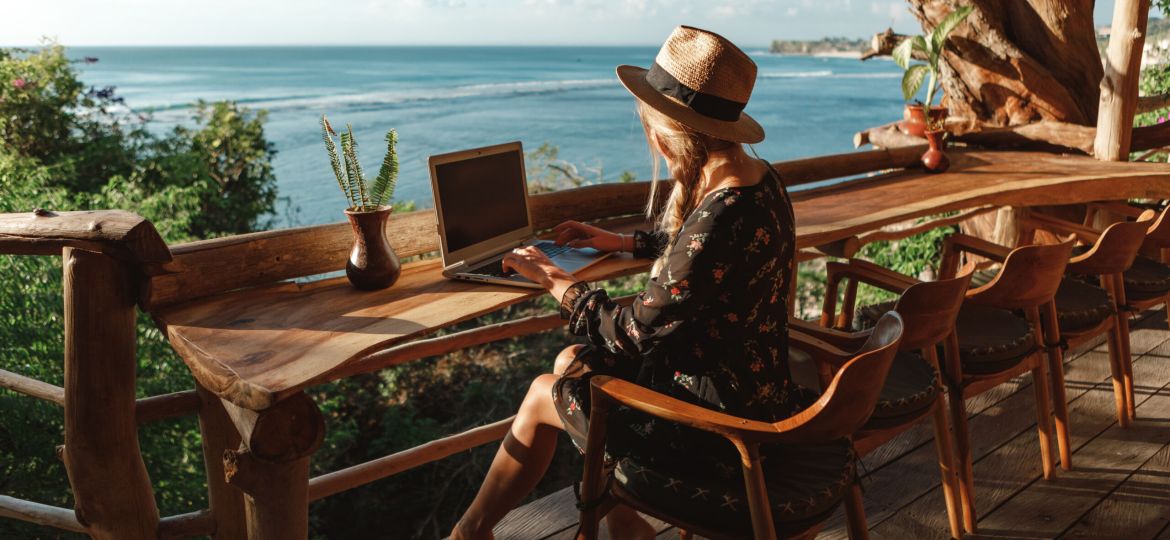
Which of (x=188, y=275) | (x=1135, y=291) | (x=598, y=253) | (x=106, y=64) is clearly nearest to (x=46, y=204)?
(x=188, y=275)

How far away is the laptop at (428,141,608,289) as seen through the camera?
86.0 inches

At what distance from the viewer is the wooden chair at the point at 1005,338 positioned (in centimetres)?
224

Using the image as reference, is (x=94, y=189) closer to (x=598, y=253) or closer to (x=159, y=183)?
(x=159, y=183)

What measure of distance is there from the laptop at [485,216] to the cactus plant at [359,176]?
0.10 metres

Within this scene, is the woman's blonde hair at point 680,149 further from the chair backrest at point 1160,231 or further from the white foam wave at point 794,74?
the white foam wave at point 794,74

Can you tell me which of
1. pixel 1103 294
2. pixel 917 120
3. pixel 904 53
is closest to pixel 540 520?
pixel 1103 294

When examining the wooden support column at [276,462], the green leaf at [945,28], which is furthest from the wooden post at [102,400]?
the green leaf at [945,28]

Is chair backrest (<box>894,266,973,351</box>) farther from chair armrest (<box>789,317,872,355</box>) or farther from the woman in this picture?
the woman

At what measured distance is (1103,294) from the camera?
284 cm

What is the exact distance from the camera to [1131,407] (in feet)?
10.0

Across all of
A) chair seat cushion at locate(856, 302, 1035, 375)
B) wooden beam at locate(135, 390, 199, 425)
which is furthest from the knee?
chair seat cushion at locate(856, 302, 1035, 375)

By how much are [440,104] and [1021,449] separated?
36615 millimetres

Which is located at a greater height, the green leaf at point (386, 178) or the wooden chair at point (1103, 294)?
the green leaf at point (386, 178)

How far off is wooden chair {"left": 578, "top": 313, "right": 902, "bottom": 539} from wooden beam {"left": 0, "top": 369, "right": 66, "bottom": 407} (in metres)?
1.20
